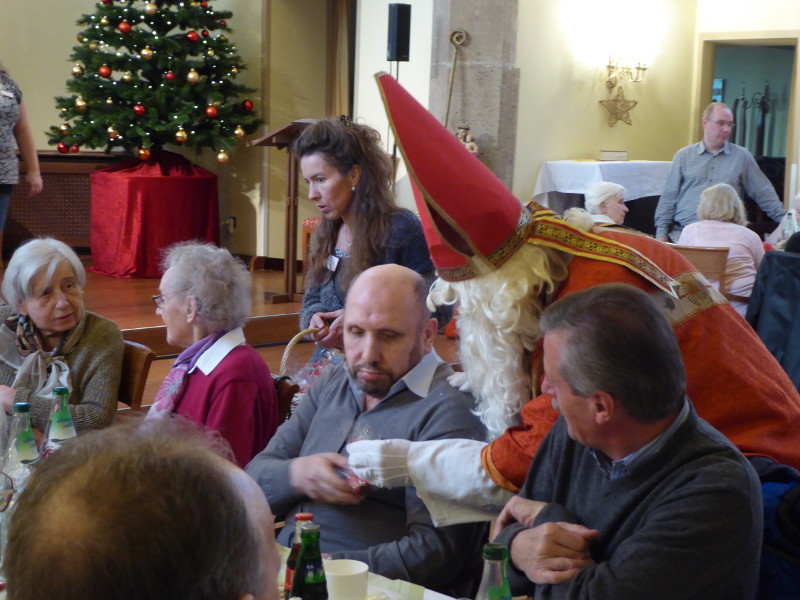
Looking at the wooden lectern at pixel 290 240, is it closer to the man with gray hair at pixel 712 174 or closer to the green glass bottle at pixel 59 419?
the man with gray hair at pixel 712 174

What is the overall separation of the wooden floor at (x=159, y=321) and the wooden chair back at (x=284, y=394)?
7.52 ft

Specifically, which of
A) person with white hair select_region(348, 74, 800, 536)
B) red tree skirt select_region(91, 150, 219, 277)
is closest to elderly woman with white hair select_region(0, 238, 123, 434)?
person with white hair select_region(348, 74, 800, 536)

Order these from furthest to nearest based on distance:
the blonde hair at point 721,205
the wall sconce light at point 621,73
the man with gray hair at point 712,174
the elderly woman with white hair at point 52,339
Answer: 1. the wall sconce light at point 621,73
2. the man with gray hair at point 712,174
3. the blonde hair at point 721,205
4. the elderly woman with white hair at point 52,339

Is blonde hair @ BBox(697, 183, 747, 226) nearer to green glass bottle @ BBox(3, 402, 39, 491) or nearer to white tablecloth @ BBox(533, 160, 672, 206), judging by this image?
white tablecloth @ BBox(533, 160, 672, 206)

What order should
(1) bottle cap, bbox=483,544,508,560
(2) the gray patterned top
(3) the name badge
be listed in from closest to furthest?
(1) bottle cap, bbox=483,544,508,560
(3) the name badge
(2) the gray patterned top

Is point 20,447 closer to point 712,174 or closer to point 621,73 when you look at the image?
point 712,174

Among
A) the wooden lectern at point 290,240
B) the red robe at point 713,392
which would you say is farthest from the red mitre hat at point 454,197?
the wooden lectern at point 290,240

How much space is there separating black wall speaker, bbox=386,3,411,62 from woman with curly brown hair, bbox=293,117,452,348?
3.74m

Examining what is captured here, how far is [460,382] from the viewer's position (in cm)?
219

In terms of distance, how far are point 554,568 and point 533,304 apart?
0.55m

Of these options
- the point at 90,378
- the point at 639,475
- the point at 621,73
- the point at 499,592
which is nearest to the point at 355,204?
the point at 90,378

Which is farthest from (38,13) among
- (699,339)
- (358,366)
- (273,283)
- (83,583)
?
(83,583)

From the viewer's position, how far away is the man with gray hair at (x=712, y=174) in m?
7.61

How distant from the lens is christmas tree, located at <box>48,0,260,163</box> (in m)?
7.83
